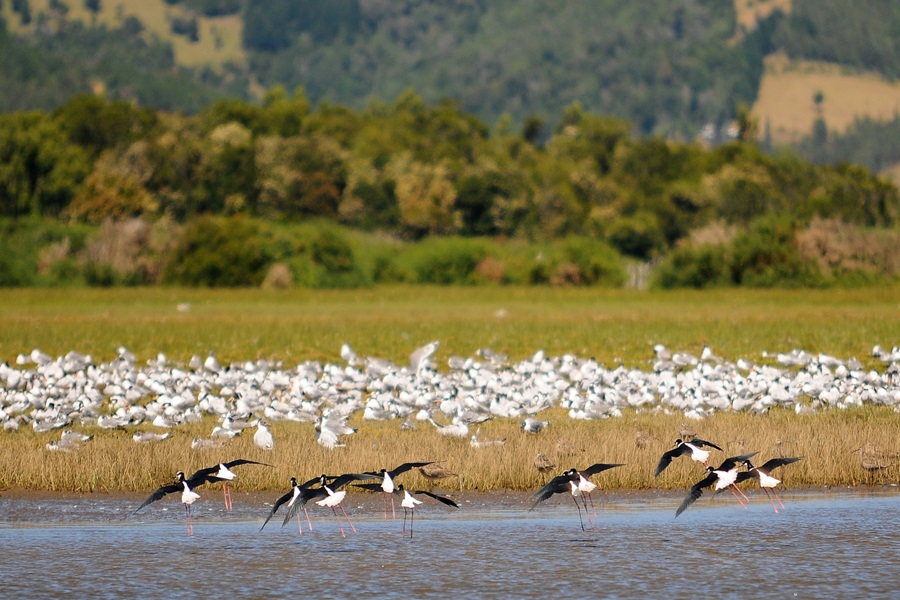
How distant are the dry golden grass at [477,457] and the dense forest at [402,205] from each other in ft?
132

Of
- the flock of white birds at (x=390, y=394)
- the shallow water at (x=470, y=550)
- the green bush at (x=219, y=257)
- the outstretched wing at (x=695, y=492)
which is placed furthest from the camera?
the green bush at (x=219, y=257)

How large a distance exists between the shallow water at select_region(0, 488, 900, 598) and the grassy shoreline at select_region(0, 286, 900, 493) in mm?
A: 733

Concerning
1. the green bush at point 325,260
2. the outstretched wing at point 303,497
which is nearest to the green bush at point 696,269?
the green bush at point 325,260

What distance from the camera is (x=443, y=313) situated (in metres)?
43.7

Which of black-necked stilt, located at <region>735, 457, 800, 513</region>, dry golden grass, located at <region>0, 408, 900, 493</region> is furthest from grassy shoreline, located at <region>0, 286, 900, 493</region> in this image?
black-necked stilt, located at <region>735, 457, 800, 513</region>

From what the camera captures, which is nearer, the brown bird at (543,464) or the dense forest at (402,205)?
the brown bird at (543,464)

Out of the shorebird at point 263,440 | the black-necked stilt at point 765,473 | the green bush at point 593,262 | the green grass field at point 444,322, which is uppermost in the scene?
the green bush at point 593,262

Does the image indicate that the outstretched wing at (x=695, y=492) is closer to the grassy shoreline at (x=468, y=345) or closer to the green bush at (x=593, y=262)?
the grassy shoreline at (x=468, y=345)

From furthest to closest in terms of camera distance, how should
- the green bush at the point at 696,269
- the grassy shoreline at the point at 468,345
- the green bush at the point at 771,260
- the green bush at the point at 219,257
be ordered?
the green bush at the point at 696,269 → the green bush at the point at 219,257 → the green bush at the point at 771,260 → the grassy shoreline at the point at 468,345

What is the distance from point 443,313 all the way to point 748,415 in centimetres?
2414

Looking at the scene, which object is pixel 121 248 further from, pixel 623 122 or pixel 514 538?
pixel 623 122

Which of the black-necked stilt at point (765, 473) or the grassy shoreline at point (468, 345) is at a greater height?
the grassy shoreline at point (468, 345)

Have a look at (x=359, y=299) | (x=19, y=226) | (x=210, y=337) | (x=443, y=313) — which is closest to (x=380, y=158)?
(x=19, y=226)

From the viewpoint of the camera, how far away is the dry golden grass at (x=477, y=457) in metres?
15.5
